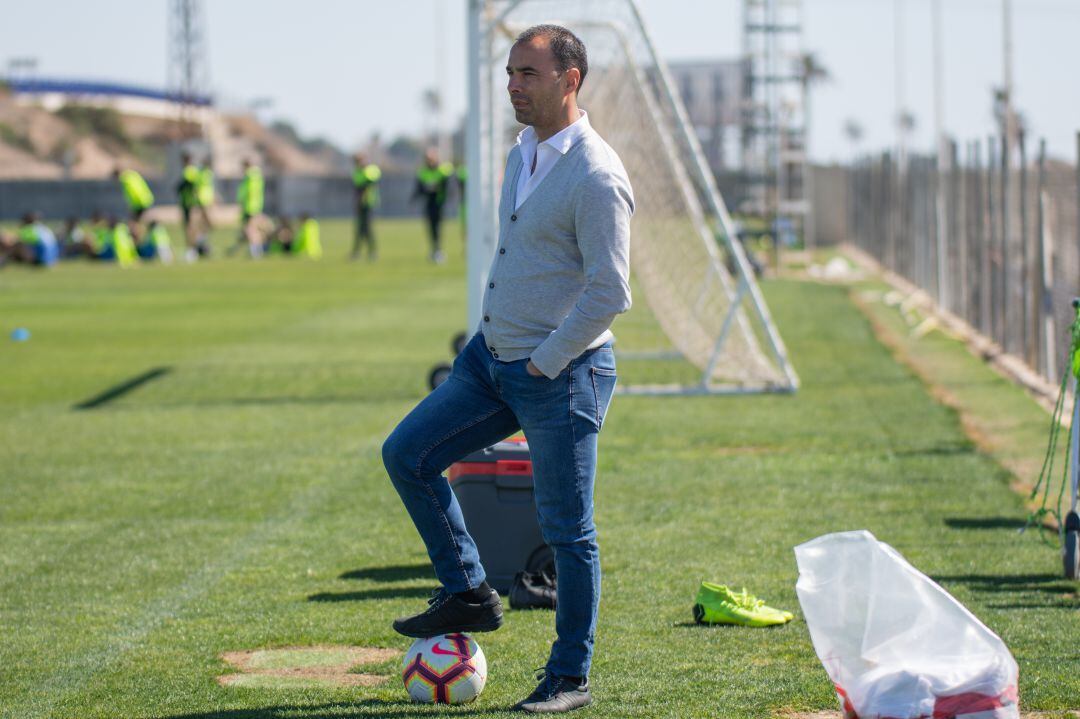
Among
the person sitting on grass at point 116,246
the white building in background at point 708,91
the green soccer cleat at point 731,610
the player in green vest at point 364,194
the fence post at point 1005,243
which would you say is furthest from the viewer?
the white building in background at point 708,91

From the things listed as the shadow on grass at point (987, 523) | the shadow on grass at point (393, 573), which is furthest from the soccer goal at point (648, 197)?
the shadow on grass at point (987, 523)

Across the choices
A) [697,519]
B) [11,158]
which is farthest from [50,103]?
[697,519]

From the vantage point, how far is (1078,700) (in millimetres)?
4895

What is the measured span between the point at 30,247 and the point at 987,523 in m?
27.1

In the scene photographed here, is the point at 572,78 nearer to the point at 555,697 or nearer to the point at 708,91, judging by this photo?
the point at 555,697

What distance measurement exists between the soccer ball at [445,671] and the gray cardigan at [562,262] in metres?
0.98

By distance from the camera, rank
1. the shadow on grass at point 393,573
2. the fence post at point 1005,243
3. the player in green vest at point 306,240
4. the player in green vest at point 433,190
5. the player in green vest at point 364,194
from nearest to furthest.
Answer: the shadow on grass at point 393,573 < the fence post at point 1005,243 < the player in green vest at point 433,190 < the player in green vest at point 364,194 < the player in green vest at point 306,240

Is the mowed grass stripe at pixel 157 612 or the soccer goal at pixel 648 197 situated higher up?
the soccer goal at pixel 648 197

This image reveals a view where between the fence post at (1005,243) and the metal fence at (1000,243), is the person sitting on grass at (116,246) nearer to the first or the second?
the metal fence at (1000,243)

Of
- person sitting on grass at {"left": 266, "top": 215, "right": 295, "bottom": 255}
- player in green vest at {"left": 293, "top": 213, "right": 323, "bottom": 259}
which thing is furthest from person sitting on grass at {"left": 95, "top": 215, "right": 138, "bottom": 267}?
player in green vest at {"left": 293, "top": 213, "right": 323, "bottom": 259}

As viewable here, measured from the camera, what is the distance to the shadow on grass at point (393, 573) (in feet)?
22.7

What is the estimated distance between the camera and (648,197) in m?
14.4

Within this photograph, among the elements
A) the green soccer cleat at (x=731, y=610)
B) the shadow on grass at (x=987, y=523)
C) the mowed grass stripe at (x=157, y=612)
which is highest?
the green soccer cleat at (x=731, y=610)

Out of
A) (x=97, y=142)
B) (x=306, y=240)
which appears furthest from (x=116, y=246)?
(x=97, y=142)
